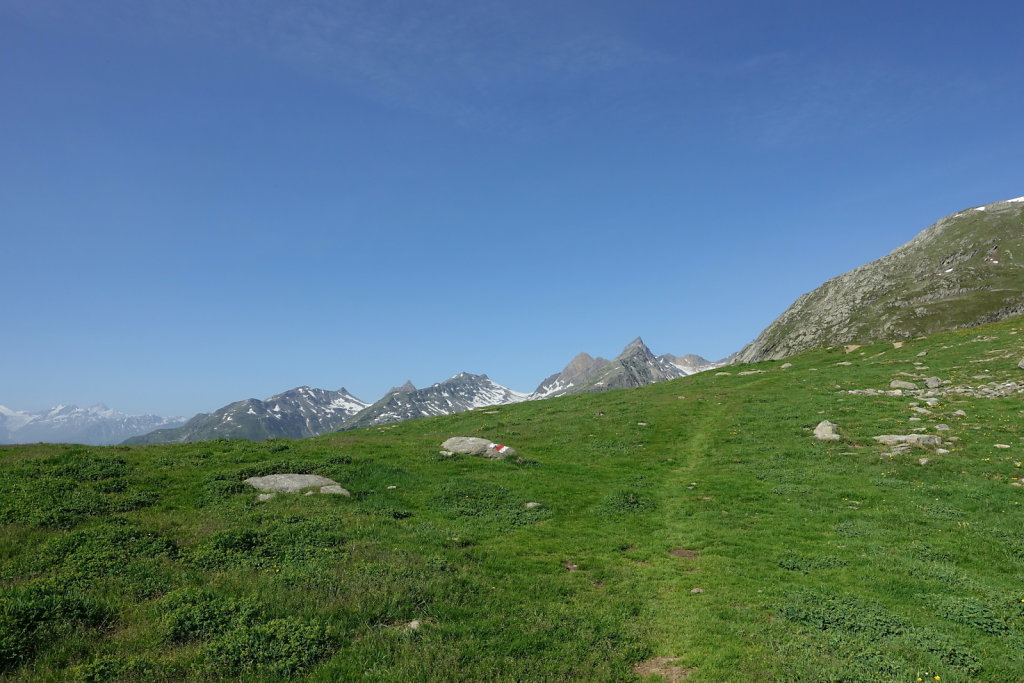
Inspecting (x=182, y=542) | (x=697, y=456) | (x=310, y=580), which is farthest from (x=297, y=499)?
(x=697, y=456)

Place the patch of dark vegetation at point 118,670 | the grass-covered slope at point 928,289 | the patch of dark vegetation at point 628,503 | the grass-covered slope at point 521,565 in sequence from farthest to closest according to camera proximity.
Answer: the grass-covered slope at point 928,289 → the patch of dark vegetation at point 628,503 → the grass-covered slope at point 521,565 → the patch of dark vegetation at point 118,670

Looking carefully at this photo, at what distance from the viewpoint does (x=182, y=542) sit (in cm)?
1598

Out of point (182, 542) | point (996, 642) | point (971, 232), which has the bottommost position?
point (996, 642)

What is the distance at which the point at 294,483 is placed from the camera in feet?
76.5

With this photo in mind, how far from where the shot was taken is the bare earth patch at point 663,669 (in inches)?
442

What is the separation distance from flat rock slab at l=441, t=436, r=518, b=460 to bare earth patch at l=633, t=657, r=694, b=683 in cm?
2034

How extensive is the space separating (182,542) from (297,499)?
5.56 meters

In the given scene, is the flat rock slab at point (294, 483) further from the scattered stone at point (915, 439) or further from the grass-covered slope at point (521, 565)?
the scattered stone at point (915, 439)

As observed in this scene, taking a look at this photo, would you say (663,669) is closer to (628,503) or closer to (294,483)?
(628,503)

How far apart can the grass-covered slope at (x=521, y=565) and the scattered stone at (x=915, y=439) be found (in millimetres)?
696

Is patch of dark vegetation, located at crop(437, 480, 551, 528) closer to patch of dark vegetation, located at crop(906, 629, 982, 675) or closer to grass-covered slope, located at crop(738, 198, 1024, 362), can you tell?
patch of dark vegetation, located at crop(906, 629, 982, 675)

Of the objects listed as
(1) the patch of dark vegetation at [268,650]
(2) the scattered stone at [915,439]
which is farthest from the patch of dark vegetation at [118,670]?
(2) the scattered stone at [915,439]

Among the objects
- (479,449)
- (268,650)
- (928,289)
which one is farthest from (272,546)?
(928,289)

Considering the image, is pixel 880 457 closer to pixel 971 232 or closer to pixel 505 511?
pixel 505 511
